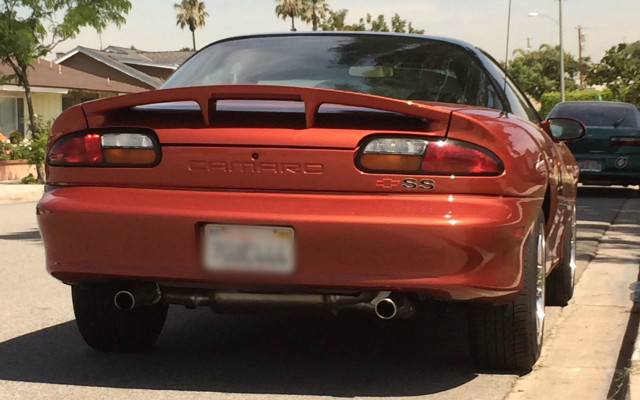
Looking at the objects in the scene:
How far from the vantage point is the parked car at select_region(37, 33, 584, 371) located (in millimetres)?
4340

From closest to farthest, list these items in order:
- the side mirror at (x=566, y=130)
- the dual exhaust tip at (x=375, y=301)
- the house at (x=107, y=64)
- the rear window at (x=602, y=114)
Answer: the dual exhaust tip at (x=375, y=301), the side mirror at (x=566, y=130), the rear window at (x=602, y=114), the house at (x=107, y=64)

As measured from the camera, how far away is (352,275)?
4363 mm

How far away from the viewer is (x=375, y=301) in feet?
14.8

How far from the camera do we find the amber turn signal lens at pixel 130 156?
15.0ft

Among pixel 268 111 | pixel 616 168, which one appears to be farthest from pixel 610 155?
pixel 268 111

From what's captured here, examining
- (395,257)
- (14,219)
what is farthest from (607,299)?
(14,219)

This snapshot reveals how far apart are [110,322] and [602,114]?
13.7m

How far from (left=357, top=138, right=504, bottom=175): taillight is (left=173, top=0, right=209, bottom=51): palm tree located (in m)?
88.3

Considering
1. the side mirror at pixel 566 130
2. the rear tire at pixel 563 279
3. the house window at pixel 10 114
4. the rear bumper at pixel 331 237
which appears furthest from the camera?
the house window at pixel 10 114

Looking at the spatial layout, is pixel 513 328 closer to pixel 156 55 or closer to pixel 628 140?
pixel 628 140

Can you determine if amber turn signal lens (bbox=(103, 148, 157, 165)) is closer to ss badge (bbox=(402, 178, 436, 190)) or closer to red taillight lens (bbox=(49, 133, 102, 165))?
red taillight lens (bbox=(49, 133, 102, 165))

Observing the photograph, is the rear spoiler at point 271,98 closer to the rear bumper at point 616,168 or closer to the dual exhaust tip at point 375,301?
the dual exhaust tip at point 375,301

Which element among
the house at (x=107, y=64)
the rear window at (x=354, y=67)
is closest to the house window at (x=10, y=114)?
the house at (x=107, y=64)

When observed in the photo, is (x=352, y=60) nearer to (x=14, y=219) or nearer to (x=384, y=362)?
(x=384, y=362)
